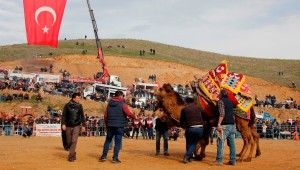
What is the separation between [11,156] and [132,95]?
41962mm

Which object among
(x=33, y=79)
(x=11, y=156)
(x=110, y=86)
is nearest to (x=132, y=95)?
(x=110, y=86)

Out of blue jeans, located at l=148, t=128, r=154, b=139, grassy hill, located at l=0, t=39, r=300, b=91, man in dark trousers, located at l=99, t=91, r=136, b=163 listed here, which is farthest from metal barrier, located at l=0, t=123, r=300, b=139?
grassy hill, located at l=0, t=39, r=300, b=91

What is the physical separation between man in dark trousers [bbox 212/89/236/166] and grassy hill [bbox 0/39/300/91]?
234ft

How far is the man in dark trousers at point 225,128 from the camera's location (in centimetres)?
1245

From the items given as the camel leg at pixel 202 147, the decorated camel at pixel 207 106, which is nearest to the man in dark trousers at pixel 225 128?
the decorated camel at pixel 207 106

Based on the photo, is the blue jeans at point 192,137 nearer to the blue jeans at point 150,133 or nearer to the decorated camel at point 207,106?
the decorated camel at point 207,106

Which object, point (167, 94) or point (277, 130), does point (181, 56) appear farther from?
point (167, 94)

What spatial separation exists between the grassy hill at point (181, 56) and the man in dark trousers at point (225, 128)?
71.3 m

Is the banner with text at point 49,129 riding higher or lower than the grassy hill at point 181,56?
lower

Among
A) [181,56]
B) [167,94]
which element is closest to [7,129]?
[167,94]

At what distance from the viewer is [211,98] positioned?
13438mm

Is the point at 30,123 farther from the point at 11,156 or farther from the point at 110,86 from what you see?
the point at 110,86

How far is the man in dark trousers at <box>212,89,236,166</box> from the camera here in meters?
12.5

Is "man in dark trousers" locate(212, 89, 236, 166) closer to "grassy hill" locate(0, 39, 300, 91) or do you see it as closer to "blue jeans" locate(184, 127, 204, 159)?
"blue jeans" locate(184, 127, 204, 159)
